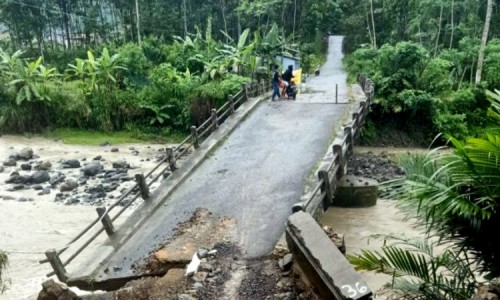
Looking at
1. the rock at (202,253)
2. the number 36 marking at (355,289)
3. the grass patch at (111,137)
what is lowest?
the grass patch at (111,137)

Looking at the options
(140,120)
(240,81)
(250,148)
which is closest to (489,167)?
(250,148)

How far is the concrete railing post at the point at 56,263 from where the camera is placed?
7566 mm

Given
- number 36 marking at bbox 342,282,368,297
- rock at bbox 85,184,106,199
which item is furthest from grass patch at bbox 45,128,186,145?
number 36 marking at bbox 342,282,368,297

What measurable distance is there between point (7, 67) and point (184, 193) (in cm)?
1921

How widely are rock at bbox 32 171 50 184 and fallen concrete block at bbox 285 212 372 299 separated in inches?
586

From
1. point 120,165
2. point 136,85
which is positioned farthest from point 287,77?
point 136,85

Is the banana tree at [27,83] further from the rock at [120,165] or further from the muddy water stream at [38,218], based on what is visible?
the rock at [120,165]

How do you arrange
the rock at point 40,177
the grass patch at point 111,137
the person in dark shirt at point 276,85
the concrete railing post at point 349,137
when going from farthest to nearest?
1. the grass patch at point 111,137
2. the rock at point 40,177
3. the person in dark shirt at point 276,85
4. the concrete railing post at point 349,137

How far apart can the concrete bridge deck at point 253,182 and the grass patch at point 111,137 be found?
28.2ft

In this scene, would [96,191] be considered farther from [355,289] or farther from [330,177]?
[355,289]

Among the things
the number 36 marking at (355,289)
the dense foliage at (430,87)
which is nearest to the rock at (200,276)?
the number 36 marking at (355,289)

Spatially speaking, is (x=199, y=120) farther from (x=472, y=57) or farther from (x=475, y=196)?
(x=475, y=196)

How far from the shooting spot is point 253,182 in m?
10.8

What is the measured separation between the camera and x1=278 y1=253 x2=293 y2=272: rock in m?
7.19
